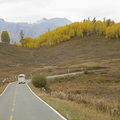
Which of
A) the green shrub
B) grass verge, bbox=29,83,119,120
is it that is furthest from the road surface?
the green shrub

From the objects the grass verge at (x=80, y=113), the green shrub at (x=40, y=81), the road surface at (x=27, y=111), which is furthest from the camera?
the green shrub at (x=40, y=81)

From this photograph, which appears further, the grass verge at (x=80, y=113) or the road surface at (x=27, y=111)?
the road surface at (x=27, y=111)

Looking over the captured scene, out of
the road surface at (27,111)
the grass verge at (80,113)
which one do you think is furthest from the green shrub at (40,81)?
the grass verge at (80,113)

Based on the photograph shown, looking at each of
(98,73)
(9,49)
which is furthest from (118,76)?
(9,49)

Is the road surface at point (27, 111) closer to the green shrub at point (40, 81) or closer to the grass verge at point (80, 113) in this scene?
the grass verge at point (80, 113)

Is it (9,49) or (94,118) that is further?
(9,49)

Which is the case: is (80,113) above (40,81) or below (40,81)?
above

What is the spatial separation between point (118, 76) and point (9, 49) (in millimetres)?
108756

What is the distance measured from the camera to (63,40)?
7431 inches

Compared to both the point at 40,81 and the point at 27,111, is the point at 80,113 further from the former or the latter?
the point at 40,81

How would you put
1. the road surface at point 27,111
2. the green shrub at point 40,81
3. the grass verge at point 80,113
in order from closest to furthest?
the grass verge at point 80,113
the road surface at point 27,111
the green shrub at point 40,81

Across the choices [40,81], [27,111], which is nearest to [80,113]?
[27,111]

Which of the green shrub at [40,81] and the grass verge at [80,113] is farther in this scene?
the green shrub at [40,81]

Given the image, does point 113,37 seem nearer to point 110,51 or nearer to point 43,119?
point 110,51
